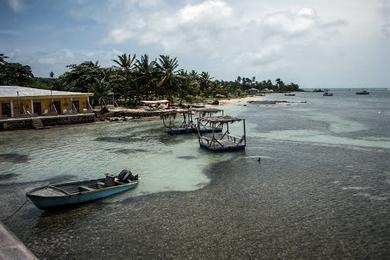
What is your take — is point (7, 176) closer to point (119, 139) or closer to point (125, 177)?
point (125, 177)

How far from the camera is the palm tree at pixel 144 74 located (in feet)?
238

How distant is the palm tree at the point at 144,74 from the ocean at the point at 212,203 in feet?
123

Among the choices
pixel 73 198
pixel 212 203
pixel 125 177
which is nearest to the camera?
pixel 73 198

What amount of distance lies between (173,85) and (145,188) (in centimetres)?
5407

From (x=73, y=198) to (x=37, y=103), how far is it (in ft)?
125

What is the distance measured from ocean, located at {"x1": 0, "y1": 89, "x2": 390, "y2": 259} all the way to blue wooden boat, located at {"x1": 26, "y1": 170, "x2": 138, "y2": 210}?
0.49 metres

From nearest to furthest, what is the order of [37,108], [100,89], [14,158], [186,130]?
1. [14,158]
2. [186,130]
3. [37,108]
4. [100,89]

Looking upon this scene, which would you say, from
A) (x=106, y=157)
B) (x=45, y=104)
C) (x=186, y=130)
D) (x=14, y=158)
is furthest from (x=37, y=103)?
(x=106, y=157)

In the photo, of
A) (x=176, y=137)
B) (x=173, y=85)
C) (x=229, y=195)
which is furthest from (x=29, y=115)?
(x=229, y=195)

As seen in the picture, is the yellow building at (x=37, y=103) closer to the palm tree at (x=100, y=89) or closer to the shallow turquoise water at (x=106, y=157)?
the shallow turquoise water at (x=106, y=157)

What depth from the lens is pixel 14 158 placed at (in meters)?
31.0

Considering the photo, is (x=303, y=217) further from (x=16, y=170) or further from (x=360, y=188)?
(x=16, y=170)

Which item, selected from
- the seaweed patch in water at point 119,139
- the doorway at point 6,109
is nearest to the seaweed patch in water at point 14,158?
the seaweed patch in water at point 119,139

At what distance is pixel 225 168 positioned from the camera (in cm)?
2695
